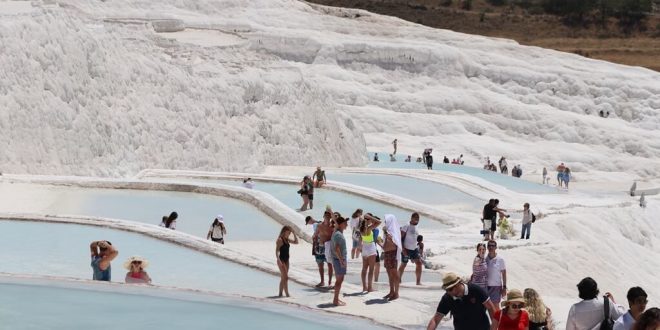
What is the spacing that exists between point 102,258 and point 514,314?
4277 mm

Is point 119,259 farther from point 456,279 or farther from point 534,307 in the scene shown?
point 534,307

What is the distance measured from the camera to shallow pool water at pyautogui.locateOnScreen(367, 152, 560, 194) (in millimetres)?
28766

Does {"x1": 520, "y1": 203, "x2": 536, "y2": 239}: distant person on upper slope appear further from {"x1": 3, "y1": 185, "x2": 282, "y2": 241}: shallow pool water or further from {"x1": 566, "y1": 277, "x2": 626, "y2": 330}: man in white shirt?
{"x1": 566, "y1": 277, "x2": 626, "y2": 330}: man in white shirt

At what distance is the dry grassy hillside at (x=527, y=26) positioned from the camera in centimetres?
7388

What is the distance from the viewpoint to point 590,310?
7.95m

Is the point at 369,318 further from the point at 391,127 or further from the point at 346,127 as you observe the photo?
the point at 391,127

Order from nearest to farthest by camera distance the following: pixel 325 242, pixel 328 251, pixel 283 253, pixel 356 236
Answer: pixel 283 253 → pixel 328 251 → pixel 325 242 → pixel 356 236

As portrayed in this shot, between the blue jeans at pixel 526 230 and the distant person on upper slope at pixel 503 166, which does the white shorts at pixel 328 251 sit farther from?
the distant person on upper slope at pixel 503 166

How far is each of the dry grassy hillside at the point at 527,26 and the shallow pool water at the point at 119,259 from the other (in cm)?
5957

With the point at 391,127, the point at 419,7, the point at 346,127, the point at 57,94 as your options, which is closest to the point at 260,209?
the point at 57,94

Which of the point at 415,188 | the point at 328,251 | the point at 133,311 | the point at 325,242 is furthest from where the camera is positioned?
the point at 415,188

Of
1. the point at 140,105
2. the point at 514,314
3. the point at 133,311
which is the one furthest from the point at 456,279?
the point at 140,105

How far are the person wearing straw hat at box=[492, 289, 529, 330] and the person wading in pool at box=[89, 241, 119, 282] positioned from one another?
160 inches

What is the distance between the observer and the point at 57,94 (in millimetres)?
22219
